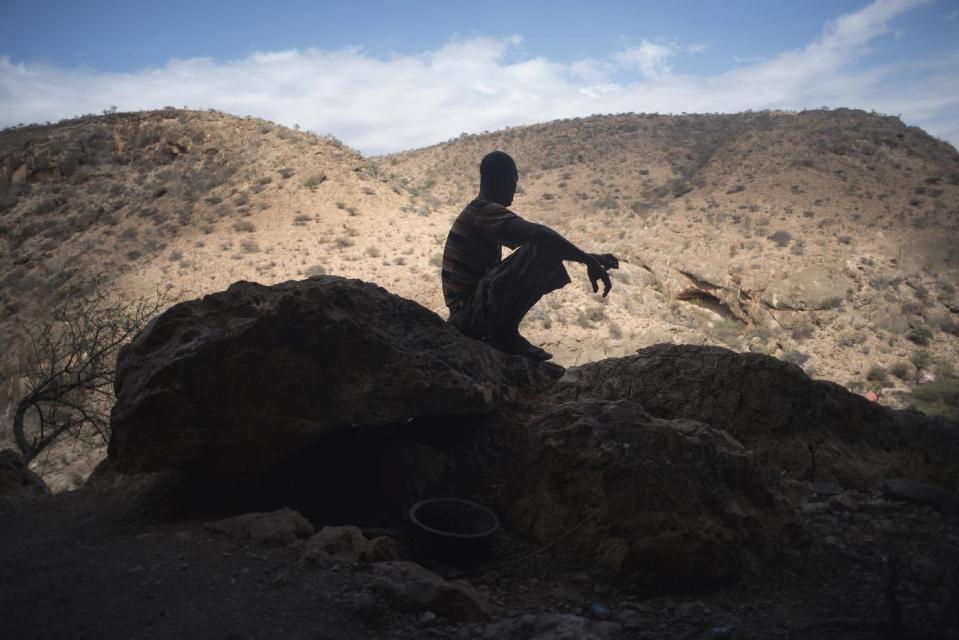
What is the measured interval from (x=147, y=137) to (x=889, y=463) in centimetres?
2811

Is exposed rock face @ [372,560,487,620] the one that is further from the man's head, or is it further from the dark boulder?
the man's head

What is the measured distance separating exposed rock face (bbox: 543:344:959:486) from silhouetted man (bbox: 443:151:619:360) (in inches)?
35.2

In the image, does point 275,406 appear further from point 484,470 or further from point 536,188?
point 536,188

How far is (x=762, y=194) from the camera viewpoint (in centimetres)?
2548

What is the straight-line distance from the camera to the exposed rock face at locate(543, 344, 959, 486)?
476 cm

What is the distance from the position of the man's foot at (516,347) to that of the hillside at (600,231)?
32.1 feet

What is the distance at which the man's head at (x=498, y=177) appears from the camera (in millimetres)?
4848

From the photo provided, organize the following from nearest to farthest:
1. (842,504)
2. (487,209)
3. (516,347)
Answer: (842,504) < (487,209) < (516,347)

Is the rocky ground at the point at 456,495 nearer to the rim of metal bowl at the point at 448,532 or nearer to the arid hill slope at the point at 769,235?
the rim of metal bowl at the point at 448,532

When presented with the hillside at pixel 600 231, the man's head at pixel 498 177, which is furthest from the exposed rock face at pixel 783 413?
the hillside at pixel 600 231

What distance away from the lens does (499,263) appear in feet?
16.7

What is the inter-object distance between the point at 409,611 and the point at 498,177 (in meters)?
3.29

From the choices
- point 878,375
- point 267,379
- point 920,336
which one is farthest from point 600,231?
point 267,379

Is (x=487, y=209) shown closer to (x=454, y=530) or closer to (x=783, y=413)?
(x=454, y=530)
